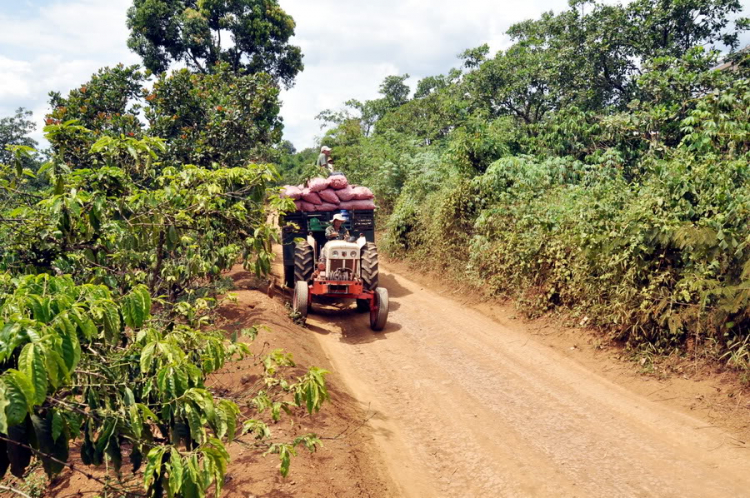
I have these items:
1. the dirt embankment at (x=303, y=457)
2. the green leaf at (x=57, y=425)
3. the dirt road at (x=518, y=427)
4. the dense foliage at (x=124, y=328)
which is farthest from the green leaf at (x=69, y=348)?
the dirt road at (x=518, y=427)

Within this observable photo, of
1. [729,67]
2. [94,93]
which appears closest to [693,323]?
[729,67]

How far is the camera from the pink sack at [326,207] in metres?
11.0

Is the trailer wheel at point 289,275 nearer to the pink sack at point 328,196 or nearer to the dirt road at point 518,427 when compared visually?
the pink sack at point 328,196

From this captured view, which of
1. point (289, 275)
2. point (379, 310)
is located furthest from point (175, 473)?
point (289, 275)

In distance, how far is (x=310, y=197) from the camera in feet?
35.7

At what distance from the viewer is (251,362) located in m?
6.80

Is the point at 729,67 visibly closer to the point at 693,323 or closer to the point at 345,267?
the point at 693,323

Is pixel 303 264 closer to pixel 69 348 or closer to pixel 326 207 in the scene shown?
pixel 326 207

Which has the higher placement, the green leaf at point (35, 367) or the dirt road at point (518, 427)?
the green leaf at point (35, 367)

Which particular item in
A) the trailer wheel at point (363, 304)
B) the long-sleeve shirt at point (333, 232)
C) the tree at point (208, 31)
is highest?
the tree at point (208, 31)

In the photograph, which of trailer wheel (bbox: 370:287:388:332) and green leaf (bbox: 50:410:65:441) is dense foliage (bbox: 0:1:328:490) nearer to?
green leaf (bbox: 50:410:65:441)

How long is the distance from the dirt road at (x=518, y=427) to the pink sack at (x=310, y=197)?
325cm

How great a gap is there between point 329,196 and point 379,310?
296cm

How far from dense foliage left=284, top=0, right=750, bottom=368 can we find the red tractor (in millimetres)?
2831
